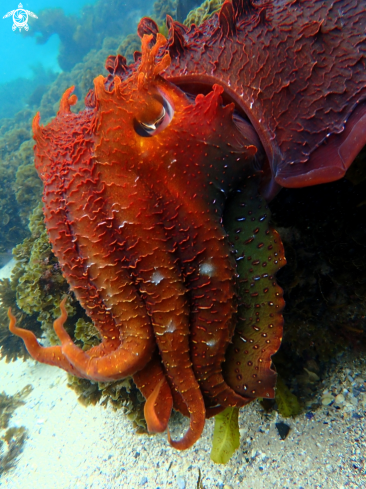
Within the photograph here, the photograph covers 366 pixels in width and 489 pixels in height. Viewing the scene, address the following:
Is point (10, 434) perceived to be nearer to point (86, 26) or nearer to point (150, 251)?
point (150, 251)

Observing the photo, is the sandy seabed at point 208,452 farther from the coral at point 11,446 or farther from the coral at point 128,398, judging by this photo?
the coral at point 128,398

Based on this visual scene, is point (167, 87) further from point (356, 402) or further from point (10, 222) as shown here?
point (10, 222)

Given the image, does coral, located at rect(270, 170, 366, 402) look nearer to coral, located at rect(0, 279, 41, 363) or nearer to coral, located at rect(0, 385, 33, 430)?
coral, located at rect(0, 385, 33, 430)

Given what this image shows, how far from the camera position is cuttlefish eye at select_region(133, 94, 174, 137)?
1420mm

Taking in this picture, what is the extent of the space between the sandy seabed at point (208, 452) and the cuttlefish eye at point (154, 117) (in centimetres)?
231

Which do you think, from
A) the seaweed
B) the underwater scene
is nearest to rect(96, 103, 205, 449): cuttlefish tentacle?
the underwater scene

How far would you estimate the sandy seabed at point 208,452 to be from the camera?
2098mm

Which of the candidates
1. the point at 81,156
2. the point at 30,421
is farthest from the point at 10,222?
the point at 81,156

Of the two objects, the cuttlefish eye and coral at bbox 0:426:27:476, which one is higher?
the cuttlefish eye

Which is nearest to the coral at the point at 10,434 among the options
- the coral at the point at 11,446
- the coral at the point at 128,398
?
the coral at the point at 11,446

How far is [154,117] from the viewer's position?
57.0 inches

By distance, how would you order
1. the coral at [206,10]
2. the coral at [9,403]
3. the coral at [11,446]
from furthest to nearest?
the coral at [9,403], the coral at [11,446], the coral at [206,10]

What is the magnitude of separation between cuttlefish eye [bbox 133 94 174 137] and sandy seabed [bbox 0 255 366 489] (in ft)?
7.58

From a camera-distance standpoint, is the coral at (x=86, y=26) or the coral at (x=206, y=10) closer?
the coral at (x=206, y=10)
